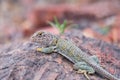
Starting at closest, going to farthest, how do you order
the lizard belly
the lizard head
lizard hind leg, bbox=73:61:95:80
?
lizard hind leg, bbox=73:61:95:80, the lizard belly, the lizard head

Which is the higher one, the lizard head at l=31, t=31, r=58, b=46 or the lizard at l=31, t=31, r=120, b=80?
the lizard head at l=31, t=31, r=58, b=46

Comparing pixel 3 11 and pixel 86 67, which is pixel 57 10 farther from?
pixel 86 67

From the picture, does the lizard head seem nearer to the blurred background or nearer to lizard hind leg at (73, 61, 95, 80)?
lizard hind leg at (73, 61, 95, 80)

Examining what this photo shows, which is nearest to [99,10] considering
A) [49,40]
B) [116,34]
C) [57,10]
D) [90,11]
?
[90,11]

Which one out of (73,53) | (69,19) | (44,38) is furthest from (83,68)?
(69,19)

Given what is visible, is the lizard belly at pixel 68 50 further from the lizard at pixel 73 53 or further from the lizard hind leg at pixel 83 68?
the lizard hind leg at pixel 83 68

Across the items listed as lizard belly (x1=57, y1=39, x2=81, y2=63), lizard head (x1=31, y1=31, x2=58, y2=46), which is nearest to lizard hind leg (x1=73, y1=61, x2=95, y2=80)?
lizard belly (x1=57, y1=39, x2=81, y2=63)

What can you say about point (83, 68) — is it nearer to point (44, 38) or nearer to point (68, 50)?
point (68, 50)

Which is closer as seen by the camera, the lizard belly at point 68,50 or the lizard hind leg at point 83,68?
the lizard hind leg at point 83,68

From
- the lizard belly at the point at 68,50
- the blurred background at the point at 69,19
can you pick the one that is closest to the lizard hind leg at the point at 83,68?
the lizard belly at the point at 68,50
